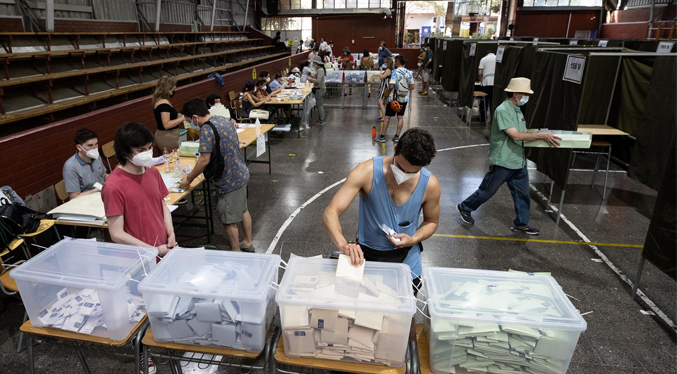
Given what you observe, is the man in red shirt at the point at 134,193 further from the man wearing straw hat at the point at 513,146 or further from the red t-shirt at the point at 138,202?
the man wearing straw hat at the point at 513,146

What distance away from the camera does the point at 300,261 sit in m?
2.37

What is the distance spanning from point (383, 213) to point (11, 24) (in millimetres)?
9958

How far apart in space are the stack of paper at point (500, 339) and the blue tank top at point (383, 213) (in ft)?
2.47

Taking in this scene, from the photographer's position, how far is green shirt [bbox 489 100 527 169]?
16.7 feet

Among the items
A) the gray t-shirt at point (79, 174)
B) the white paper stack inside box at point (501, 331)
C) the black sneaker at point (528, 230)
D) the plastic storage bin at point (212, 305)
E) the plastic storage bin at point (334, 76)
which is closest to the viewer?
the white paper stack inside box at point (501, 331)

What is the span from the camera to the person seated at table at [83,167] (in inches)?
160

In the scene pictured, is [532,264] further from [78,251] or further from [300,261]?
[78,251]

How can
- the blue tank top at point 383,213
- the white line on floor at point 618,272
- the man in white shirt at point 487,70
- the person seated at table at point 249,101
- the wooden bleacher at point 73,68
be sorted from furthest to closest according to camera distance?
the man in white shirt at point 487,70
the person seated at table at point 249,101
the wooden bleacher at point 73,68
the white line on floor at point 618,272
the blue tank top at point 383,213

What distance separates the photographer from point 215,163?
420 centimetres

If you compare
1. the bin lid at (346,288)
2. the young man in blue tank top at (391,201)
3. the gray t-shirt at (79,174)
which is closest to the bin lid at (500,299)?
the bin lid at (346,288)

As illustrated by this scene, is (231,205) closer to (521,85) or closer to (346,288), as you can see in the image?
(346,288)

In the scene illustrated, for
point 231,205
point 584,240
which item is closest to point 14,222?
point 231,205

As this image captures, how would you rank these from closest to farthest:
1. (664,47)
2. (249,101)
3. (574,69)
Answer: (574,69) → (249,101) → (664,47)

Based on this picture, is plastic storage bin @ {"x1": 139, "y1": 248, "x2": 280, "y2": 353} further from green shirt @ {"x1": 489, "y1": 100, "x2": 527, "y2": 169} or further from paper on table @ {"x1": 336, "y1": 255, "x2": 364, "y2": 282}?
green shirt @ {"x1": 489, "y1": 100, "x2": 527, "y2": 169}
